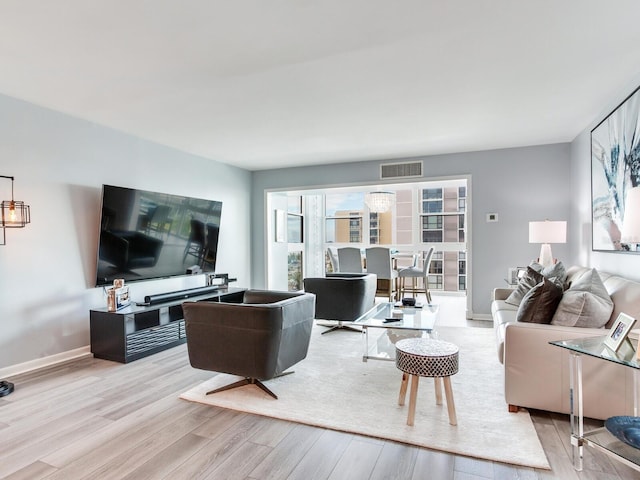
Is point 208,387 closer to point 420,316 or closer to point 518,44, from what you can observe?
point 420,316

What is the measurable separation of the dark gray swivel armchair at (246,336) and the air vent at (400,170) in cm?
355

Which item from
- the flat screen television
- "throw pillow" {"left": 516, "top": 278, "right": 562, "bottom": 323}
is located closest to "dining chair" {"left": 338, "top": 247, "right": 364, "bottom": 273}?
the flat screen television

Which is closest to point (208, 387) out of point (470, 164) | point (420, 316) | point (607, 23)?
point (420, 316)

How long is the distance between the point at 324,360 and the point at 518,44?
2.99 metres

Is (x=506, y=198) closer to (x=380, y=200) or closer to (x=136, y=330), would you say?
(x=380, y=200)

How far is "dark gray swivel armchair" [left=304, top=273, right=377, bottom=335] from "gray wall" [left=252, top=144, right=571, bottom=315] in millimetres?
2003

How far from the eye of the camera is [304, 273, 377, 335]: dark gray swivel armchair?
14.6ft

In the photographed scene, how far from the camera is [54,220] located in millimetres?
3645

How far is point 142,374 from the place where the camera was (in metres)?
3.34

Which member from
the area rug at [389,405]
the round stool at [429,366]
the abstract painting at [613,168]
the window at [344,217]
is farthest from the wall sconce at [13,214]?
the window at [344,217]

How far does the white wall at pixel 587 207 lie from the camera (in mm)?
3111

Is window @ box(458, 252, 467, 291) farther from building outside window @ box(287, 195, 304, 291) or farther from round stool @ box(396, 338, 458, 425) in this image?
round stool @ box(396, 338, 458, 425)

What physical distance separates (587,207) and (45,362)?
19.6 ft

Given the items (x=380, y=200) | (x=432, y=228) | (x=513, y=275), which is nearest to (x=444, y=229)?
(x=432, y=228)
